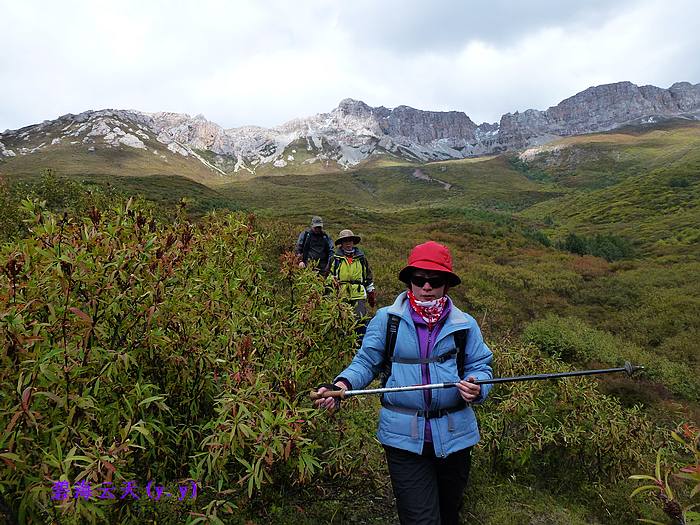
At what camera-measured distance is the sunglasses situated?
339 cm

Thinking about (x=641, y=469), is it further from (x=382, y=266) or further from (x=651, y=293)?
(x=651, y=293)

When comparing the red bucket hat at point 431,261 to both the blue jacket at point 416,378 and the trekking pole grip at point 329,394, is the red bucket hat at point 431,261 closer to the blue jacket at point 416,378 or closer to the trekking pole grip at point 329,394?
the blue jacket at point 416,378

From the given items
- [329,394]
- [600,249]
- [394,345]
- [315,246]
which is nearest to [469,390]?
[394,345]

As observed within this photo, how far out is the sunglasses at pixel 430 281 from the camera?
11.1 ft

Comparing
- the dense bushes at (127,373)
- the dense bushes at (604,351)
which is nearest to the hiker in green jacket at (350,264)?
the dense bushes at (127,373)

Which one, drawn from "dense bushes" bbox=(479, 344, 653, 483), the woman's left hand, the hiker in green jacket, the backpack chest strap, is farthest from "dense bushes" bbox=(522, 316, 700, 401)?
the woman's left hand

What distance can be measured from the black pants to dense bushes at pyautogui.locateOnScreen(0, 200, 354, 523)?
2.60 ft

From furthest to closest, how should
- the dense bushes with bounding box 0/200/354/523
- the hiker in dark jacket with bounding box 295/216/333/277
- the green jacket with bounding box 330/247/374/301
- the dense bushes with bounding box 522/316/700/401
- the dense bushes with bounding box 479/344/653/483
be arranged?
1. the dense bushes with bounding box 522/316/700/401
2. the hiker in dark jacket with bounding box 295/216/333/277
3. the green jacket with bounding box 330/247/374/301
4. the dense bushes with bounding box 479/344/653/483
5. the dense bushes with bounding box 0/200/354/523

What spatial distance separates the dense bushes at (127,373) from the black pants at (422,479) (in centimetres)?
79

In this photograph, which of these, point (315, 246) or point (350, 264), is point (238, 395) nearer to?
point (350, 264)

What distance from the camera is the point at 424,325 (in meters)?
3.35

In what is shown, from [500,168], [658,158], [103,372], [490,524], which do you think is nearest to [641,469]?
[490,524]

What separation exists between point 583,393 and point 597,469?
1.10 meters

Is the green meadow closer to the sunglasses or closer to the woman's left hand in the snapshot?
the sunglasses
